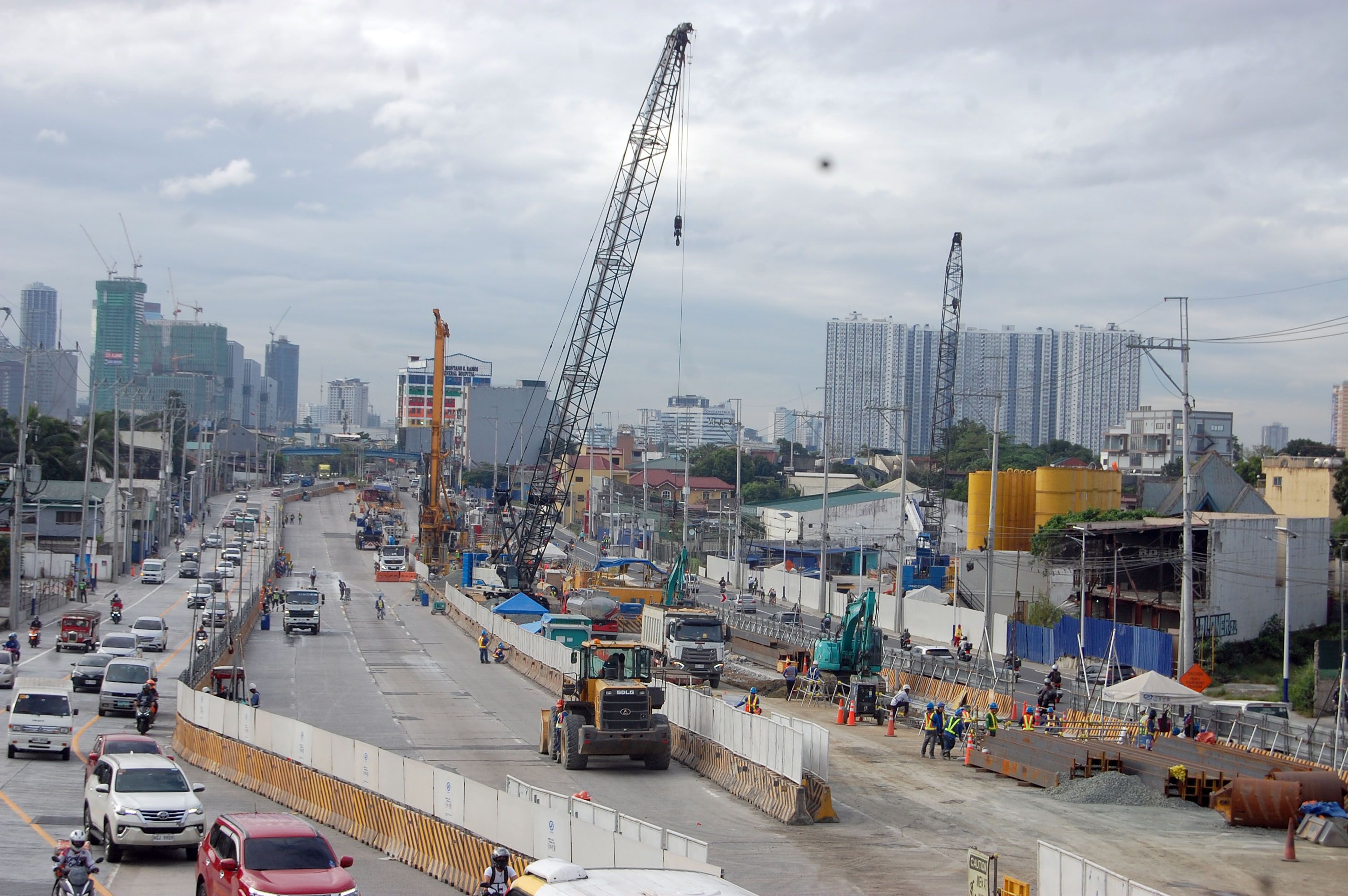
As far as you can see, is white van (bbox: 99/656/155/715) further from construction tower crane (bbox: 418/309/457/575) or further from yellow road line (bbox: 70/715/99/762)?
construction tower crane (bbox: 418/309/457/575)

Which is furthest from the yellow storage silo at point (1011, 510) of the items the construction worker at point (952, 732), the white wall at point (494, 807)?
the white wall at point (494, 807)

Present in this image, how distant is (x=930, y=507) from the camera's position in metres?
111

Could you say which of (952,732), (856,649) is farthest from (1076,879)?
(856,649)

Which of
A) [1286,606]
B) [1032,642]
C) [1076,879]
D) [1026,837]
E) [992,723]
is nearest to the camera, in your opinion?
[1076,879]

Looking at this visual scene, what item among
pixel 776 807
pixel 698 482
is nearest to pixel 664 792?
pixel 776 807

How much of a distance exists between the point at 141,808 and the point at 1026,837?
14.8 metres

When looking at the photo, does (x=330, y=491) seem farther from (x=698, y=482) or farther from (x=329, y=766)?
(x=329, y=766)

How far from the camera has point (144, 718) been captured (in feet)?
111

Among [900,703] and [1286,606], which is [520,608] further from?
[1286,606]

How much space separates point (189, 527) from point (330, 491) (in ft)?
166

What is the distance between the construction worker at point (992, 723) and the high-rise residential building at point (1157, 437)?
129346mm

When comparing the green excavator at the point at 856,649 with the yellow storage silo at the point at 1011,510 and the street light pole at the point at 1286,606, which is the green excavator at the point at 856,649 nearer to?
the street light pole at the point at 1286,606

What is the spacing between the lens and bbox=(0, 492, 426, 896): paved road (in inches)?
707

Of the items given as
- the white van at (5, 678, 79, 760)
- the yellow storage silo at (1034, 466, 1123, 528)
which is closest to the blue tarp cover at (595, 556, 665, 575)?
the yellow storage silo at (1034, 466, 1123, 528)
